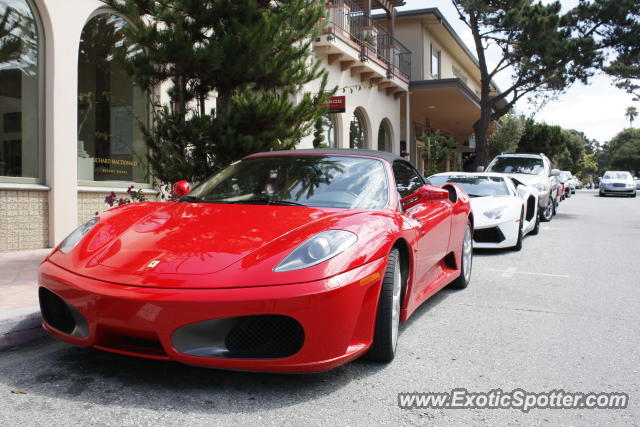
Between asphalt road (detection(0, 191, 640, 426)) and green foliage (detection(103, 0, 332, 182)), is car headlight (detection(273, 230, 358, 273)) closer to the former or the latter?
asphalt road (detection(0, 191, 640, 426))

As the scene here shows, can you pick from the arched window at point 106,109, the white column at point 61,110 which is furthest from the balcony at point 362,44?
the white column at point 61,110

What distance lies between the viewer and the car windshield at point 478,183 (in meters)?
9.55

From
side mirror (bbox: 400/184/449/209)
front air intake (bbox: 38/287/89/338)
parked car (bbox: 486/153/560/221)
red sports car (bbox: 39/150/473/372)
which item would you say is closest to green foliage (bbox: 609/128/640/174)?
parked car (bbox: 486/153/560/221)

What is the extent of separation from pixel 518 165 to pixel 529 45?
837 centimetres

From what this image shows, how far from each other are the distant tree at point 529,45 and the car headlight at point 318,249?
20.0m

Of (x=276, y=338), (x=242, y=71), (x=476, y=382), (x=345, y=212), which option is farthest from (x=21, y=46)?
(x=476, y=382)

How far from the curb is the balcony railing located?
1104 centimetres

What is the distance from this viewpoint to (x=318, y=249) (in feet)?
9.71

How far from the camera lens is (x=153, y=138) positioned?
7070 mm

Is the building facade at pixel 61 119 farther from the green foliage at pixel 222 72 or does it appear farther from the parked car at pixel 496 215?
the parked car at pixel 496 215

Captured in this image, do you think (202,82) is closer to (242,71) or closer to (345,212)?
(242,71)

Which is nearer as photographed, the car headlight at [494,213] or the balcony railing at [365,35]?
the car headlight at [494,213]

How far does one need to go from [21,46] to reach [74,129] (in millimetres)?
1272

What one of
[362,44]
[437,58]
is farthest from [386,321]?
[437,58]
